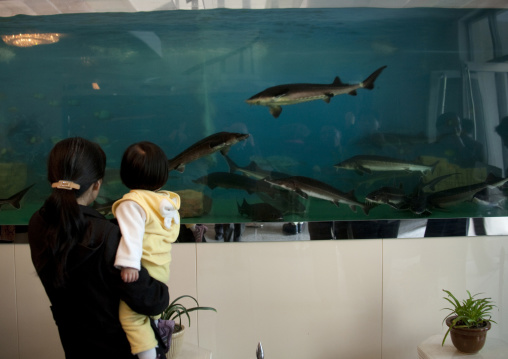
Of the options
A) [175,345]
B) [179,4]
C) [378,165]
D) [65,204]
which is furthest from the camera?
[378,165]

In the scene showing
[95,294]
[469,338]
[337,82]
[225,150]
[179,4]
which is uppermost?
[179,4]

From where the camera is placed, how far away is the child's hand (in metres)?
1.15

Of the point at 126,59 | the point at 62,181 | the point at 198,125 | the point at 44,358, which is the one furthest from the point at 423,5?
the point at 44,358

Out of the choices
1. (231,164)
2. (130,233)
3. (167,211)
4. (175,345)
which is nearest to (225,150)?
(231,164)

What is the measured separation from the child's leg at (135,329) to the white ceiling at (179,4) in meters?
1.82

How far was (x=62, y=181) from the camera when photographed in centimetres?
117

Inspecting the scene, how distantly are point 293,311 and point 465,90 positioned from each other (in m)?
1.60

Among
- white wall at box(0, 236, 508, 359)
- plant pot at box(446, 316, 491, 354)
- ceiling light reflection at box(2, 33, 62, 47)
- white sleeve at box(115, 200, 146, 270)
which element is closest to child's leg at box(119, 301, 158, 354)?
white sleeve at box(115, 200, 146, 270)

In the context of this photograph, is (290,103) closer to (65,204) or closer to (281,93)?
(281,93)

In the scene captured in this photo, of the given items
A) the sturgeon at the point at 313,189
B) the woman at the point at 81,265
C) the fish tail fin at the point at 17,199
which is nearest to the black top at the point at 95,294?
the woman at the point at 81,265

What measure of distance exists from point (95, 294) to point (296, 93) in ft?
5.58

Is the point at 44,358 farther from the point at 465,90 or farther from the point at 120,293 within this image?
the point at 465,90

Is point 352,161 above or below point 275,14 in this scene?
below

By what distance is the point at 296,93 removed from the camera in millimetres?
2539
